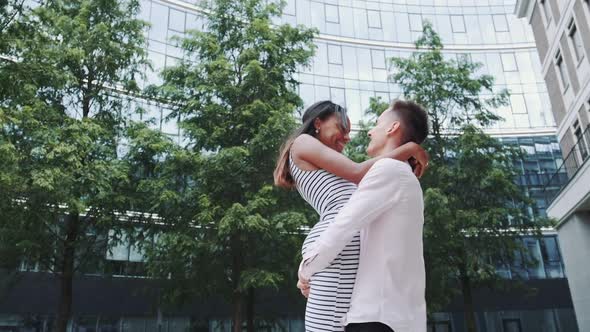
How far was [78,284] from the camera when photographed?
68.1ft

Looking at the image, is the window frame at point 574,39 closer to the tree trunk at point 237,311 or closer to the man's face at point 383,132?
the tree trunk at point 237,311

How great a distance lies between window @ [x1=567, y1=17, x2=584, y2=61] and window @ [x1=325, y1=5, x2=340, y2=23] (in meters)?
16.9

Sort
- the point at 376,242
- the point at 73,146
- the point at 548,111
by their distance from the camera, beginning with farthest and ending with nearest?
the point at 548,111 → the point at 73,146 → the point at 376,242

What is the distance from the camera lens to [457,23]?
35031 millimetres

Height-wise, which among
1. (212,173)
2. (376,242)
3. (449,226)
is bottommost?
(376,242)

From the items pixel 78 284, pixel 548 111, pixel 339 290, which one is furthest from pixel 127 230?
pixel 548 111

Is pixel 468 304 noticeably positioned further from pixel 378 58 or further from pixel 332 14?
pixel 332 14

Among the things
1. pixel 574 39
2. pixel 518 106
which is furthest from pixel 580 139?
pixel 518 106

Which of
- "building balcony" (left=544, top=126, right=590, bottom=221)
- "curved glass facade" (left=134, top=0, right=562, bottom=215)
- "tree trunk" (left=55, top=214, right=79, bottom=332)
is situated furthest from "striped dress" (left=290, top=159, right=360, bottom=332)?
"curved glass facade" (left=134, top=0, right=562, bottom=215)

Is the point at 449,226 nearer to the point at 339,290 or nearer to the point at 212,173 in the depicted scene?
the point at 212,173

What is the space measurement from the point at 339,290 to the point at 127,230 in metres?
14.3

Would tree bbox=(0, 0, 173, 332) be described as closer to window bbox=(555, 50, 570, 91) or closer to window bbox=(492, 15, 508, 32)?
window bbox=(555, 50, 570, 91)

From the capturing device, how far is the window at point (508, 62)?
111 feet

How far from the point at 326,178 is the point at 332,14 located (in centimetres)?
3320
